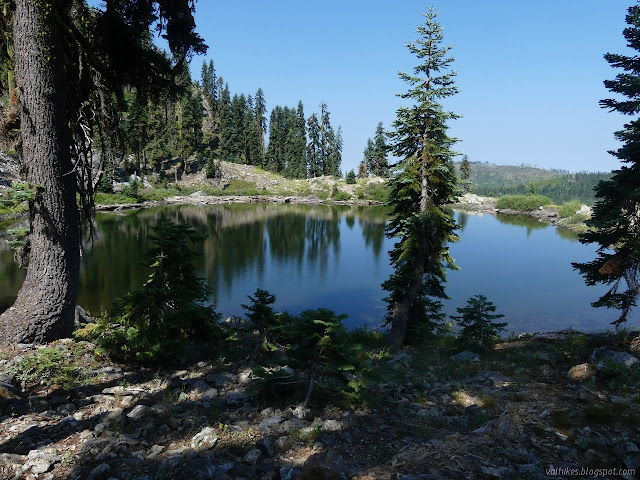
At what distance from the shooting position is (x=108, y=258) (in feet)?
93.9

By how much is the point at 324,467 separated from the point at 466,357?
7.87m

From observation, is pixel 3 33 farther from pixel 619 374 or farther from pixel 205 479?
pixel 619 374

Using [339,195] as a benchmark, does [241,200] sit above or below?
below

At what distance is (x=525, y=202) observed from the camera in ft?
326

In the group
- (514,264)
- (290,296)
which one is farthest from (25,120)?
(514,264)

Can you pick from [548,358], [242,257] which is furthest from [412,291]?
[242,257]

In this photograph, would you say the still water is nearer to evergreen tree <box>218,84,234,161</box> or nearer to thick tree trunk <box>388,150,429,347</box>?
thick tree trunk <box>388,150,429,347</box>

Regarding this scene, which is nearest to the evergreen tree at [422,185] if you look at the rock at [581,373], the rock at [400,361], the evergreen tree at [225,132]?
the rock at [400,361]

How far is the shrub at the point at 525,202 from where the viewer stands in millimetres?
98000

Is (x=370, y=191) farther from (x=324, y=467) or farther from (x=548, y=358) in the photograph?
(x=324, y=467)

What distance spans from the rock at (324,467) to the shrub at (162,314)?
13.0 ft

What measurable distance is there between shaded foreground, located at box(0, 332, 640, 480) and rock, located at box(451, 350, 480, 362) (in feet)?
8.27

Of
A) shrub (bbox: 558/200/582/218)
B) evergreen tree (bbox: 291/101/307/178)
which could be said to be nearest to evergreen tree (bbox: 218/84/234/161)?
evergreen tree (bbox: 291/101/307/178)

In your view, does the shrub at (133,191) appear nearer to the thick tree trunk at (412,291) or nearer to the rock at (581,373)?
the thick tree trunk at (412,291)
